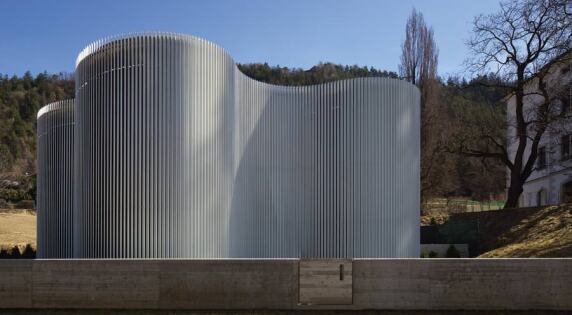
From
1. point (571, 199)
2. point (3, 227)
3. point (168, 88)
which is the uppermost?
point (168, 88)

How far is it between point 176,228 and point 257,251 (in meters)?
3.80

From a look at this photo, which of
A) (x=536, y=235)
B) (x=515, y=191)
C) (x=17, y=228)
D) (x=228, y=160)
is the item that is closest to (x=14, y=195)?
(x=17, y=228)

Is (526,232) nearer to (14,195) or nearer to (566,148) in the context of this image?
(566,148)

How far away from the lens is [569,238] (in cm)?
1759

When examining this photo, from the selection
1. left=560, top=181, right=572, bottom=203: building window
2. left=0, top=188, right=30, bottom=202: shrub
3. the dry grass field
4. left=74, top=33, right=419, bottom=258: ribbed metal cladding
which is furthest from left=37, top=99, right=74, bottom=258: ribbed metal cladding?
left=0, top=188, right=30, bottom=202: shrub

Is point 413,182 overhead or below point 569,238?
overhead

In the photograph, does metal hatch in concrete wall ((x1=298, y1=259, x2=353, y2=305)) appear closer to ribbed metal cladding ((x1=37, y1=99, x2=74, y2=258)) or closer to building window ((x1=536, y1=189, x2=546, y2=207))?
ribbed metal cladding ((x1=37, y1=99, x2=74, y2=258))

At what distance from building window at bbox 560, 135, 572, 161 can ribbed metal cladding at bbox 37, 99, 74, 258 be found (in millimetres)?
31496

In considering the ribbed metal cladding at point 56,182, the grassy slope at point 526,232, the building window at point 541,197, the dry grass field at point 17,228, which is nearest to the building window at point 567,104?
the grassy slope at point 526,232

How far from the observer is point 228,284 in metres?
12.2

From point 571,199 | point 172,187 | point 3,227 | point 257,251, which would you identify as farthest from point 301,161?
point 3,227

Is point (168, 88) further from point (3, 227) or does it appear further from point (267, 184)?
point (3, 227)

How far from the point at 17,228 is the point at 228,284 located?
3761cm

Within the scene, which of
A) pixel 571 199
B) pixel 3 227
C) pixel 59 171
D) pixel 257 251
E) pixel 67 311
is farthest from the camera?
pixel 3 227
